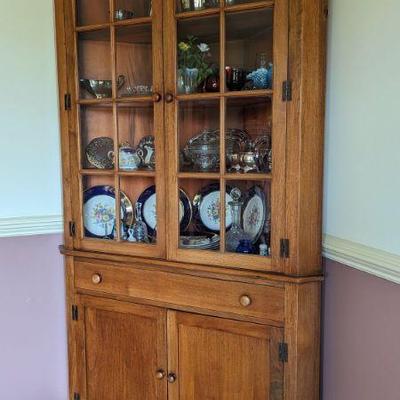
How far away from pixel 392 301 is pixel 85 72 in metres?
1.27

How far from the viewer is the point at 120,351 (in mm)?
1692

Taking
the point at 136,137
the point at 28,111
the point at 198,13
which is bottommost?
the point at 136,137

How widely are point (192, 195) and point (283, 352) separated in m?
0.58

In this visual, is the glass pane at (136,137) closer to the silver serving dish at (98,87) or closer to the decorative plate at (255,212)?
the silver serving dish at (98,87)

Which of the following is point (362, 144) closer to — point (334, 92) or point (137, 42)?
point (334, 92)

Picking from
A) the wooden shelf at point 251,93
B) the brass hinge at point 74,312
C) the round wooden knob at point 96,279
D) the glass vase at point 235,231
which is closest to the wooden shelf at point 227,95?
the wooden shelf at point 251,93

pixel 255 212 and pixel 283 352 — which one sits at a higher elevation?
pixel 255 212

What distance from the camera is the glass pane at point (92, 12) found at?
1.60 metres

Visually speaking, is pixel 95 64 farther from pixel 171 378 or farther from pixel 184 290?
pixel 171 378

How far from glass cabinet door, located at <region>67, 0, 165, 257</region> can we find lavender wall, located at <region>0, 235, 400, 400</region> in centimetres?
25

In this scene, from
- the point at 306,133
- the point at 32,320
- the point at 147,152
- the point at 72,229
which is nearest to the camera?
the point at 306,133

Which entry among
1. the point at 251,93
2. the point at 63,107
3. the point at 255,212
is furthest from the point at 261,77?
the point at 63,107

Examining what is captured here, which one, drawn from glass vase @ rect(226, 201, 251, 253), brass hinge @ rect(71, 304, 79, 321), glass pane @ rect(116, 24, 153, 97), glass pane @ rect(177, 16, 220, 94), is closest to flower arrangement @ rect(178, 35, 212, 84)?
glass pane @ rect(177, 16, 220, 94)

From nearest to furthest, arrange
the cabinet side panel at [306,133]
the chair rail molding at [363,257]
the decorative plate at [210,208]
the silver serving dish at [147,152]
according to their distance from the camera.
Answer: the chair rail molding at [363,257]
the cabinet side panel at [306,133]
the decorative plate at [210,208]
the silver serving dish at [147,152]
